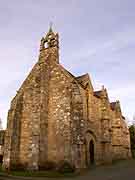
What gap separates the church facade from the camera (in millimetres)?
23047

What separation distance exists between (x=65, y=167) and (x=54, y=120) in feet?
17.2

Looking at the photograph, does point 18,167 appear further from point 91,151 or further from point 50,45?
point 50,45

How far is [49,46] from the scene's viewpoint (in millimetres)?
28984

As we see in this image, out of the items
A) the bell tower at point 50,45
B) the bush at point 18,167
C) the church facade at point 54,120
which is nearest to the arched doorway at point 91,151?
the church facade at point 54,120

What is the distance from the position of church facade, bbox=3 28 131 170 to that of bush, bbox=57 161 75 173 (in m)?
0.40

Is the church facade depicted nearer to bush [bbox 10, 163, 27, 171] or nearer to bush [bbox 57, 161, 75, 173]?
bush [bbox 10, 163, 27, 171]

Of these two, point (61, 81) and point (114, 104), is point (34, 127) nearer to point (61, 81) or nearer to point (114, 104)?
point (61, 81)

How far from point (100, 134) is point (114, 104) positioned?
12.1 metres

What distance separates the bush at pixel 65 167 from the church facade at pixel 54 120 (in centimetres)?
40

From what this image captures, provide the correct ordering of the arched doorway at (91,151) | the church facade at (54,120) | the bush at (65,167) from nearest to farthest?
the bush at (65,167) < the church facade at (54,120) < the arched doorway at (91,151)

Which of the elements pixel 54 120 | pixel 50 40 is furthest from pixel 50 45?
pixel 54 120

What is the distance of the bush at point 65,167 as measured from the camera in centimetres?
2125

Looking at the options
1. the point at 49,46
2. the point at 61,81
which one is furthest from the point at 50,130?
the point at 49,46

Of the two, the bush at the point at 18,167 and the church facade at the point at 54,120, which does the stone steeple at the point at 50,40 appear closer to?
the church facade at the point at 54,120
